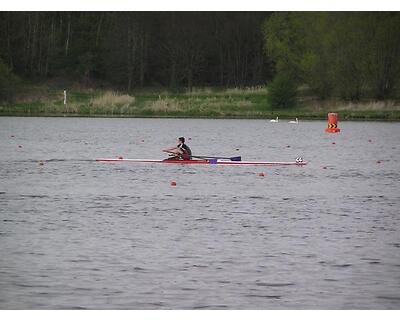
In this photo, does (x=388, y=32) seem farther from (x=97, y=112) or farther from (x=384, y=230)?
(x=384, y=230)

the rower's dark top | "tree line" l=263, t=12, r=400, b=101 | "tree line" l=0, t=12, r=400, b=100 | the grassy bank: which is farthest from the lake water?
"tree line" l=0, t=12, r=400, b=100

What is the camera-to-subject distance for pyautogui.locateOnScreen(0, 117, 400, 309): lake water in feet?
45.1

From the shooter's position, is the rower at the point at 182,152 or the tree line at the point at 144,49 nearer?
the rower at the point at 182,152

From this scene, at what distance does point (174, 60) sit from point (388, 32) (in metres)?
26.0

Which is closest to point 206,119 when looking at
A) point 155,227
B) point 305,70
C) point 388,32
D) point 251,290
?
point 305,70

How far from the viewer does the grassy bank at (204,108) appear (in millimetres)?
66188

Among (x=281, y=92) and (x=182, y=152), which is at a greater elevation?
(x=281, y=92)

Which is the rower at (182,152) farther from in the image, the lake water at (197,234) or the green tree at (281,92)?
the green tree at (281,92)

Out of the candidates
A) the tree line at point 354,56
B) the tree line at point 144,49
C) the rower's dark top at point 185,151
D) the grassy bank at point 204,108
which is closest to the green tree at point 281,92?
the grassy bank at point 204,108

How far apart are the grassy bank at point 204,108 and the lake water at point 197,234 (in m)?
28.2

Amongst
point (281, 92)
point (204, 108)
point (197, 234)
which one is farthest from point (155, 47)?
point (197, 234)

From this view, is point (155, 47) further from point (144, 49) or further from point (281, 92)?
point (281, 92)

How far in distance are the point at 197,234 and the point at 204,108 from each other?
5013 cm

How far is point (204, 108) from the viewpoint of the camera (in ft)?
224
